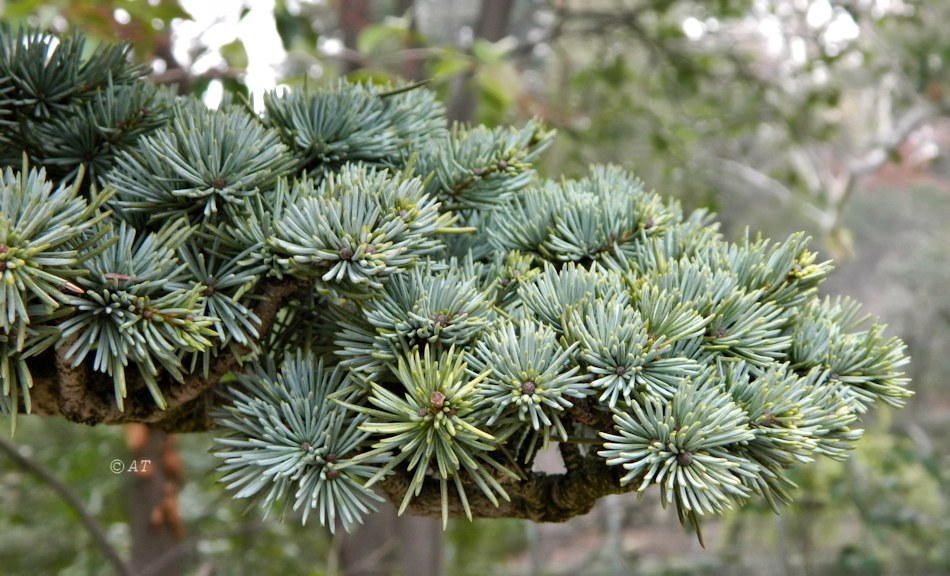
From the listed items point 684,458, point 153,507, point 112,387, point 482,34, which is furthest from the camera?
point 482,34

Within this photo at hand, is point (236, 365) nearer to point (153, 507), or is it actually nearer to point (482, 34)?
point (153, 507)

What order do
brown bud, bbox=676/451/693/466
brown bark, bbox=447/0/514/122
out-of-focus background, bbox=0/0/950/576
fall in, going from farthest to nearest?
brown bark, bbox=447/0/514/122
out-of-focus background, bbox=0/0/950/576
brown bud, bbox=676/451/693/466

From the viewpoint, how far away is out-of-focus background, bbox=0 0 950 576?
1.53m

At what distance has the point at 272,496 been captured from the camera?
44 centimetres

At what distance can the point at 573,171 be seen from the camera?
2588mm

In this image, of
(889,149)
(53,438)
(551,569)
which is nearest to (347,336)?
(53,438)

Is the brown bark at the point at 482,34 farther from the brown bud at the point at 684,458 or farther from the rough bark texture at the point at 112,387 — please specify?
the brown bud at the point at 684,458

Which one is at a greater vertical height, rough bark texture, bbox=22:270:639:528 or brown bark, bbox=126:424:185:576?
brown bark, bbox=126:424:185:576

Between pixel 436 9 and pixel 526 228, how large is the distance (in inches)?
250

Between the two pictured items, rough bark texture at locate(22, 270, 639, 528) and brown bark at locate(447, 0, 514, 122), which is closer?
rough bark texture at locate(22, 270, 639, 528)

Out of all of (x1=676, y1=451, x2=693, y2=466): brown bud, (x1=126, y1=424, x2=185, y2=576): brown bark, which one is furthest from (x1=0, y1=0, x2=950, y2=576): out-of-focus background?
(x1=676, y1=451, x2=693, y2=466): brown bud

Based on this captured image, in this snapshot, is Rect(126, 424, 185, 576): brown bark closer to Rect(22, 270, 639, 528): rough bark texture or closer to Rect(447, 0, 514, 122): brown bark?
Rect(447, 0, 514, 122): brown bark

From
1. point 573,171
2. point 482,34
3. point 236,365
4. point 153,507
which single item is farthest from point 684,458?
point 573,171

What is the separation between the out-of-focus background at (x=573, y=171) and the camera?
60.4 inches
